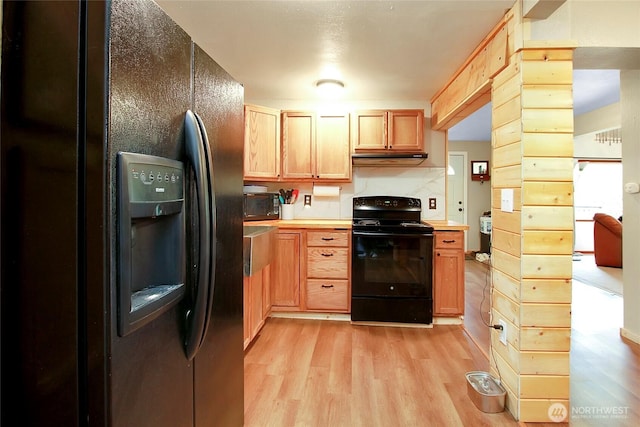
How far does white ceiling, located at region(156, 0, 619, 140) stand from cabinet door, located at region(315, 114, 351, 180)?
34cm

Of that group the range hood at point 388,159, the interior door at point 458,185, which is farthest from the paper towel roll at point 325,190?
the interior door at point 458,185

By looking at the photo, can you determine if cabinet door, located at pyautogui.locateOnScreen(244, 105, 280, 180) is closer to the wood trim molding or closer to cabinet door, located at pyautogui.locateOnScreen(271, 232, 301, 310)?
cabinet door, located at pyautogui.locateOnScreen(271, 232, 301, 310)

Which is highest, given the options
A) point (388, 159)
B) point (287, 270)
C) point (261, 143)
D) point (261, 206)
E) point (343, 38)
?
point (343, 38)

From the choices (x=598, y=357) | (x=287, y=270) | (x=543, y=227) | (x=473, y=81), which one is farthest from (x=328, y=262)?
(x=598, y=357)

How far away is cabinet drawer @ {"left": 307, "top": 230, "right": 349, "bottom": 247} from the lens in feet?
9.71

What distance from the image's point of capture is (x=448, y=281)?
2.87m

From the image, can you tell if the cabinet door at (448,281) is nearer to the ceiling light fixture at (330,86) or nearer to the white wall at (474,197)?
the ceiling light fixture at (330,86)

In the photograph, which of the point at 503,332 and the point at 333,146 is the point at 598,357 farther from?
the point at 333,146

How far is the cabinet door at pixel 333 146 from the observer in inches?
127

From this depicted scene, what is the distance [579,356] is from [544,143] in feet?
5.64

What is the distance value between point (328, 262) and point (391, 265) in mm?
582

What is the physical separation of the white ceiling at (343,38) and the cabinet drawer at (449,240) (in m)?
1.39

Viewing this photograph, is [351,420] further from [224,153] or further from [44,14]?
[44,14]

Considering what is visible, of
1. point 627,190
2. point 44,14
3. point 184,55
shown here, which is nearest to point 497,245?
point 627,190
